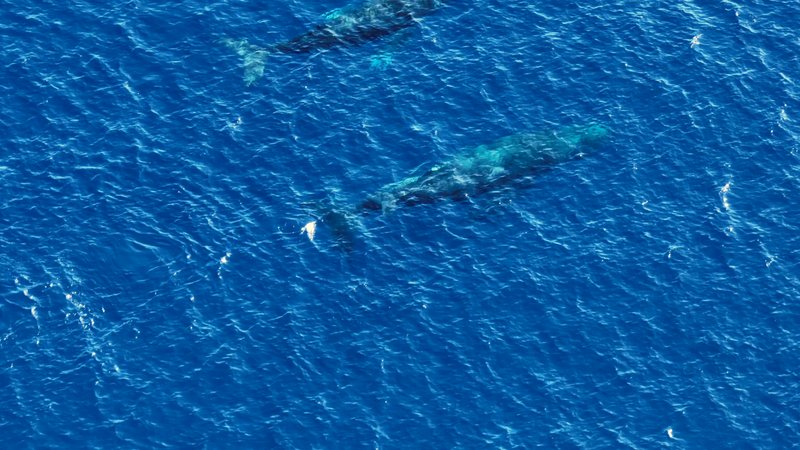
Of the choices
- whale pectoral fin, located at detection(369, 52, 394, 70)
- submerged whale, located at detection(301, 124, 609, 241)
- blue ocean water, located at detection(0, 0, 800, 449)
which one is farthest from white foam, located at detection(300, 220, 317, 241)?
whale pectoral fin, located at detection(369, 52, 394, 70)

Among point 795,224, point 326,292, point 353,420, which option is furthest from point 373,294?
point 795,224

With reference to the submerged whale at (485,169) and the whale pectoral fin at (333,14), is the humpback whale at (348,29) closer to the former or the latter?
the whale pectoral fin at (333,14)

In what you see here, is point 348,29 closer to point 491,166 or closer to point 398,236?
point 491,166

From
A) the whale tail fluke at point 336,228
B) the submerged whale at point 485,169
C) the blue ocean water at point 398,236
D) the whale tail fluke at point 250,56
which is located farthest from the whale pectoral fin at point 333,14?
the whale tail fluke at point 336,228

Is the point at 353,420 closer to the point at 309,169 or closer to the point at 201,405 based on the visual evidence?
the point at 201,405


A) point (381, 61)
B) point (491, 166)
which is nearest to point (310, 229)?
point (491, 166)

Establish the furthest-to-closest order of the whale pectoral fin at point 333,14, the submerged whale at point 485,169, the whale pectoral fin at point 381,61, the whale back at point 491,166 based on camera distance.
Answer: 1. the whale pectoral fin at point 333,14
2. the whale pectoral fin at point 381,61
3. the whale back at point 491,166
4. the submerged whale at point 485,169

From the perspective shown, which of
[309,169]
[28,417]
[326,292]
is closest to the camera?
[28,417]
